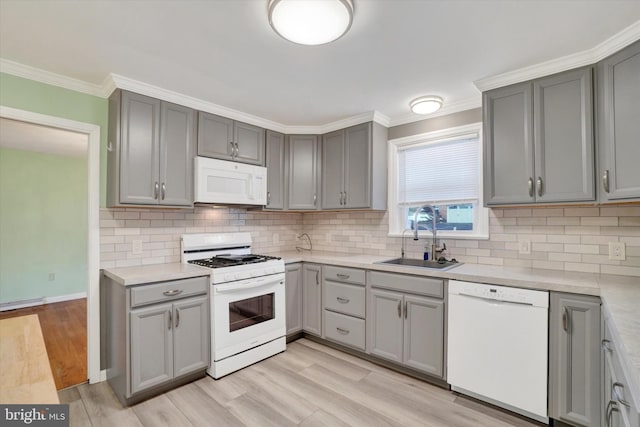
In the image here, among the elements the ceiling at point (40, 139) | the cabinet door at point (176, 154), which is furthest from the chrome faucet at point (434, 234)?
the ceiling at point (40, 139)

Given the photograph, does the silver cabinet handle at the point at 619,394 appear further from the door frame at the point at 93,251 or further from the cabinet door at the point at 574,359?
the door frame at the point at 93,251

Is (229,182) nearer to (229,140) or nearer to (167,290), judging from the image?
(229,140)

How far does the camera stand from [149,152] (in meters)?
2.57

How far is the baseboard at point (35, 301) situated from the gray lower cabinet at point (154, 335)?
11.7ft

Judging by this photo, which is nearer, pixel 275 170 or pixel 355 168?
pixel 355 168

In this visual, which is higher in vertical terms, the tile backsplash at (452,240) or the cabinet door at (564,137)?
the cabinet door at (564,137)

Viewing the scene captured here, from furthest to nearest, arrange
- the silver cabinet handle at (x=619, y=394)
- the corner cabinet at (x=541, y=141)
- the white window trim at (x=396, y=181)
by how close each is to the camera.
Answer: the white window trim at (x=396, y=181), the corner cabinet at (x=541, y=141), the silver cabinet handle at (x=619, y=394)

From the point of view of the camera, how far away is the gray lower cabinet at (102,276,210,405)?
2.19 metres

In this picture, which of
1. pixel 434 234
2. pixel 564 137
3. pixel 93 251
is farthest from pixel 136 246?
pixel 564 137

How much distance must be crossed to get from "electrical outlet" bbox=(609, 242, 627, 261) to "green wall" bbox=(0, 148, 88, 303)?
6818 millimetres

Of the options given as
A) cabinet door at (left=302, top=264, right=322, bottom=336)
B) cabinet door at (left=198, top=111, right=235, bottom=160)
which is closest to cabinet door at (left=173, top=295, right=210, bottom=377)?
cabinet door at (left=302, top=264, right=322, bottom=336)

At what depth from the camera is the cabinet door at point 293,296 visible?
3.22 meters

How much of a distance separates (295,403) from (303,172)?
2316mm

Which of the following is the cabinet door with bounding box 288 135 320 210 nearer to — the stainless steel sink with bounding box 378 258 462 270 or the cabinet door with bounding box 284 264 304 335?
the cabinet door with bounding box 284 264 304 335
